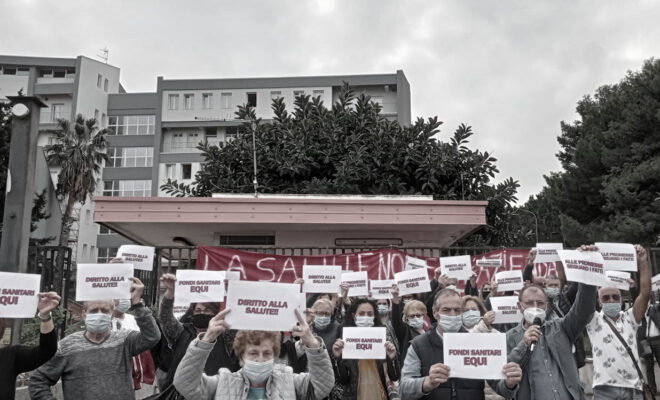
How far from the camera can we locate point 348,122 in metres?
21.3

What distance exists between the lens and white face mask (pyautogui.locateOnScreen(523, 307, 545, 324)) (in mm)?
4293

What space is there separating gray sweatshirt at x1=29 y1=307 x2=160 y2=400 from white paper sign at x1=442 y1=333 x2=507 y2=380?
2312 millimetres

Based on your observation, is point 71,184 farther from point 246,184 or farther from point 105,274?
point 105,274

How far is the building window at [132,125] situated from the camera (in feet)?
180

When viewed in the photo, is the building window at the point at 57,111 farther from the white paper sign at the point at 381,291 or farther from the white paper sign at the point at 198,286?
the white paper sign at the point at 198,286

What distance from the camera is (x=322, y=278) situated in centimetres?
711

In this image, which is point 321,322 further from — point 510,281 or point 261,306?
point 510,281

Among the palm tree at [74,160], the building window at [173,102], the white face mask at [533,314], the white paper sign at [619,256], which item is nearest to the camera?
the white face mask at [533,314]

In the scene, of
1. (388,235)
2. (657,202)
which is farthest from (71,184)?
(657,202)

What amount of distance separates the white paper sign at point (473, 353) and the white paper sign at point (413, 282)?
10.3 ft

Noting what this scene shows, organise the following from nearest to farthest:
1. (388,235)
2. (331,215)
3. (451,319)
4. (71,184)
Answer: (451,319) → (331,215) → (388,235) → (71,184)

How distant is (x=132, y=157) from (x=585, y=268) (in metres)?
55.6

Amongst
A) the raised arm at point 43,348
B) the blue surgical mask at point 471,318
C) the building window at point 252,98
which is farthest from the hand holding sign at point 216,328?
the building window at point 252,98

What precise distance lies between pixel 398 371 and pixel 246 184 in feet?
50.9
